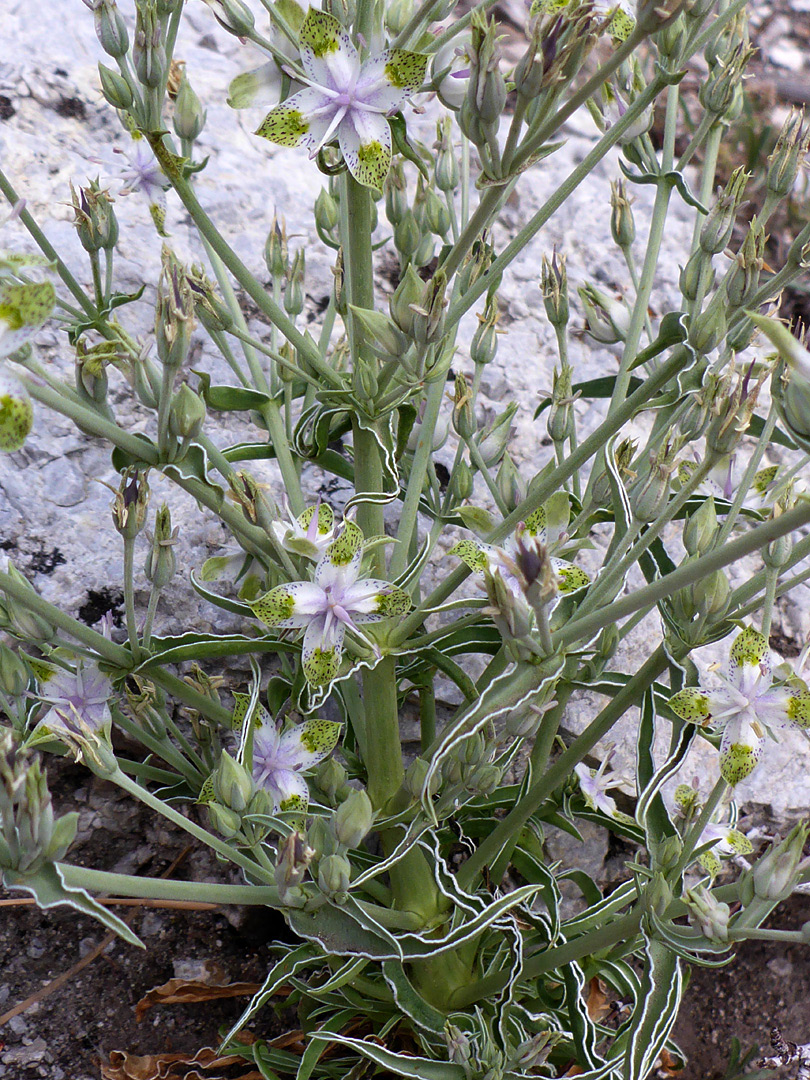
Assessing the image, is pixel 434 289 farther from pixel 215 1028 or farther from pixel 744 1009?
pixel 744 1009

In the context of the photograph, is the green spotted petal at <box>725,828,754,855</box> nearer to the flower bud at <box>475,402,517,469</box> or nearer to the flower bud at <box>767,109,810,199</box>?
the flower bud at <box>475,402,517,469</box>

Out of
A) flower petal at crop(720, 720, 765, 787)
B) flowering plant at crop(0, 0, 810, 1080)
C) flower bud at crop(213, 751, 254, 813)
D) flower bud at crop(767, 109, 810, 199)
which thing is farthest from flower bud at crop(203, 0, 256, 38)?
flower petal at crop(720, 720, 765, 787)

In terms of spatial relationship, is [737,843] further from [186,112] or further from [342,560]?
[186,112]

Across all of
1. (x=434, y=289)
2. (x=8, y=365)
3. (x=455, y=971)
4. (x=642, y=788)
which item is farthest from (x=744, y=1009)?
(x=8, y=365)

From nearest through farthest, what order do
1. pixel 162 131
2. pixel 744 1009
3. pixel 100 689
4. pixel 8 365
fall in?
pixel 8 365 < pixel 162 131 < pixel 100 689 < pixel 744 1009

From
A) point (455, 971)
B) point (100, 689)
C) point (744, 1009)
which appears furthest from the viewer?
point (744, 1009)

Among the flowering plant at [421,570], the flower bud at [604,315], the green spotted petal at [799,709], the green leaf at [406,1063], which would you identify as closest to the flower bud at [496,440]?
the flowering plant at [421,570]

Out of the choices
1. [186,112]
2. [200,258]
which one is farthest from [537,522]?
[200,258]
